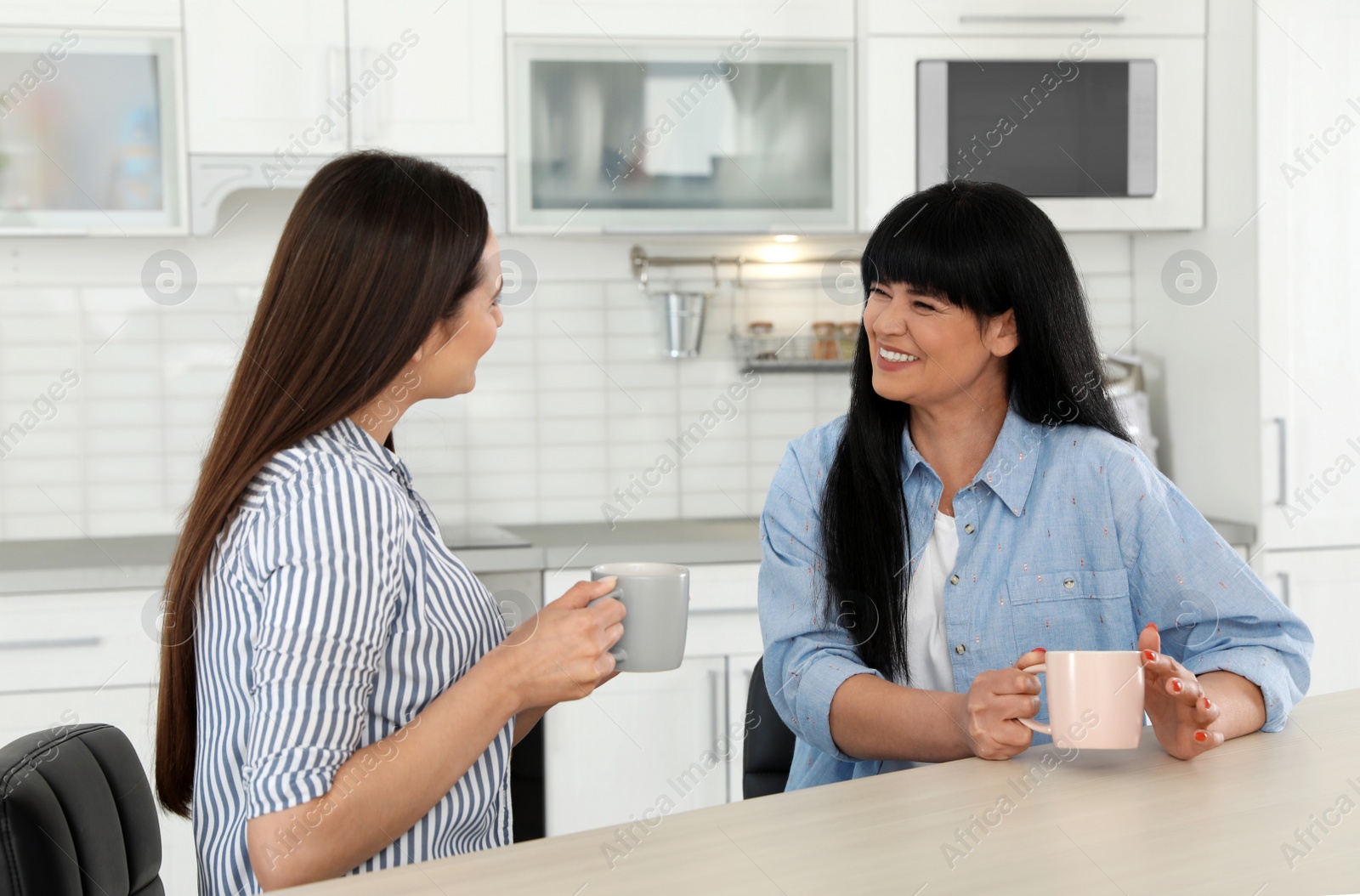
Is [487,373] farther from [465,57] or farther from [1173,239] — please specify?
[1173,239]

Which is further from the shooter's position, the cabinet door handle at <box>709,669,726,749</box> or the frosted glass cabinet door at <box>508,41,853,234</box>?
the frosted glass cabinet door at <box>508,41,853,234</box>

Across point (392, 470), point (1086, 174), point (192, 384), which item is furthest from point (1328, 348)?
point (192, 384)

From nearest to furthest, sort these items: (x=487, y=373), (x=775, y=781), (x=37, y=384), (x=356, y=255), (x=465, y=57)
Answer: (x=356, y=255), (x=775, y=781), (x=465, y=57), (x=37, y=384), (x=487, y=373)

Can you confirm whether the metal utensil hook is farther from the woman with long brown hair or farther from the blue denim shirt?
the woman with long brown hair

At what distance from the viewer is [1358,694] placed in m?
1.19

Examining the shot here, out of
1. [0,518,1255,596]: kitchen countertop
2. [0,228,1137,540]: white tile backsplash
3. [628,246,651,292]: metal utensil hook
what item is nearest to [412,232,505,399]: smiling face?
[0,518,1255,596]: kitchen countertop

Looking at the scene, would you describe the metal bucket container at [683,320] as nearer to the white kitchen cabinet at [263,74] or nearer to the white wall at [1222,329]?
the white kitchen cabinet at [263,74]

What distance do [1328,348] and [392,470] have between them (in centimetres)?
224

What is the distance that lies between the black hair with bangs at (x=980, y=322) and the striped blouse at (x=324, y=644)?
43 cm

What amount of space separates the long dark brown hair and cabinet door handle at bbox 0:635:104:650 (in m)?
1.35

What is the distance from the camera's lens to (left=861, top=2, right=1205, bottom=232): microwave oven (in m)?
2.56

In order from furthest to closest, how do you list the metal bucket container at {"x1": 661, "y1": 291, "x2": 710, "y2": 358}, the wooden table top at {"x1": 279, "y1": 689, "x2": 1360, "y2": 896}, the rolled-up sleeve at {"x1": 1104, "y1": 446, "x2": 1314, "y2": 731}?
1. the metal bucket container at {"x1": 661, "y1": 291, "x2": 710, "y2": 358}
2. the rolled-up sleeve at {"x1": 1104, "y1": 446, "x2": 1314, "y2": 731}
3. the wooden table top at {"x1": 279, "y1": 689, "x2": 1360, "y2": 896}

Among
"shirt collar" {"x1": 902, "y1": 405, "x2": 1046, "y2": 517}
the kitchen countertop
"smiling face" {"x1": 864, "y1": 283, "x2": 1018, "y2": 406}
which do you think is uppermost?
"smiling face" {"x1": 864, "y1": 283, "x2": 1018, "y2": 406}

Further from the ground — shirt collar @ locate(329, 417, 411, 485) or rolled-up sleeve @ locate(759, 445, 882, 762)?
shirt collar @ locate(329, 417, 411, 485)
